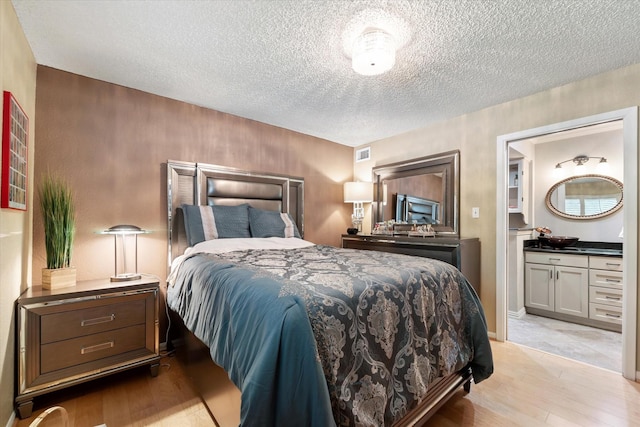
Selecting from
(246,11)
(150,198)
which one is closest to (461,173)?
(246,11)

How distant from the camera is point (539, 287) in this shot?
3.57 meters

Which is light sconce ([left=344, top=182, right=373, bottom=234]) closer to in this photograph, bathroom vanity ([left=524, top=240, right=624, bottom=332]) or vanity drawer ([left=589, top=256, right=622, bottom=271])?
bathroom vanity ([left=524, top=240, right=624, bottom=332])

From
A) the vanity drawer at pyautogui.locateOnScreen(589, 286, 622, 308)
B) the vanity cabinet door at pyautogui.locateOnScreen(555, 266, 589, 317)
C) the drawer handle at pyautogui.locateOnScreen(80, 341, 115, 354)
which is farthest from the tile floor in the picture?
the drawer handle at pyautogui.locateOnScreen(80, 341, 115, 354)

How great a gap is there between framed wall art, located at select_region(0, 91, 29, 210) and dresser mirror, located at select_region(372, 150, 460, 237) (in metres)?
3.56

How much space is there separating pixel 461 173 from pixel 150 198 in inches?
128

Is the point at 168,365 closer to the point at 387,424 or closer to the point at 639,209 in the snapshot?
the point at 387,424

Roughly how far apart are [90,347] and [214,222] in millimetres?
1276

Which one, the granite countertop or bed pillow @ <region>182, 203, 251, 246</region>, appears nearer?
bed pillow @ <region>182, 203, 251, 246</region>

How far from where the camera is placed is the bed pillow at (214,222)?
2.61 m

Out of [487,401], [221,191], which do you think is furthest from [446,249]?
[221,191]

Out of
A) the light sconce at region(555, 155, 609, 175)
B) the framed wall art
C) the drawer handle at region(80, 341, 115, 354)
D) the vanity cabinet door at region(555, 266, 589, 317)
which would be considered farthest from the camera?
the light sconce at region(555, 155, 609, 175)

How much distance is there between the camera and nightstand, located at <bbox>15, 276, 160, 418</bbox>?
5.54ft

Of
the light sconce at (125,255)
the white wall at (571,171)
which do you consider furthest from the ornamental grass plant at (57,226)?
the white wall at (571,171)

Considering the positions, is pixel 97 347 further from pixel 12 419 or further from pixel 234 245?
pixel 234 245
